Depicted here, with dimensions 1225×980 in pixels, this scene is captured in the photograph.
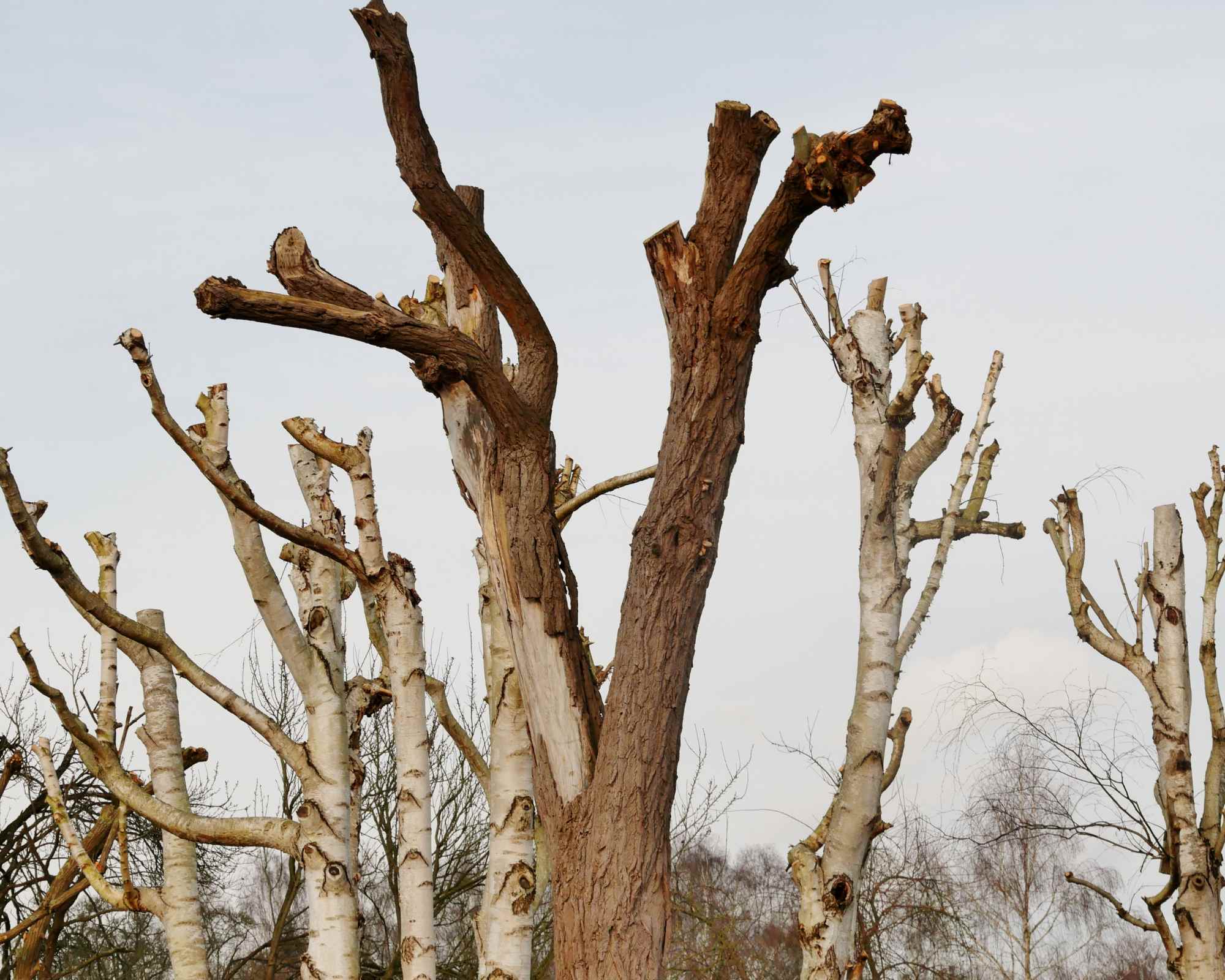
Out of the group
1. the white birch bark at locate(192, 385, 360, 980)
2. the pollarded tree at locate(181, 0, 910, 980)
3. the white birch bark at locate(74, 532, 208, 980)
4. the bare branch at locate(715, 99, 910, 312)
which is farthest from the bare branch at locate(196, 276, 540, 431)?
the white birch bark at locate(74, 532, 208, 980)

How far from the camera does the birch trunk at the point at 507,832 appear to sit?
5117 millimetres

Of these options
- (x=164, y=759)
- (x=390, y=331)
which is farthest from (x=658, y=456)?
(x=164, y=759)

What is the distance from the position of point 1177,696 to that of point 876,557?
316cm

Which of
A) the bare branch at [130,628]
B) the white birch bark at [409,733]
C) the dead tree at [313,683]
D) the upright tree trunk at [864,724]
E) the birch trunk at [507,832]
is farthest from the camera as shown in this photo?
the upright tree trunk at [864,724]

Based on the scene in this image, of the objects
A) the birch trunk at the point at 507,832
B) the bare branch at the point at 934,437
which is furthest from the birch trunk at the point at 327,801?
the bare branch at the point at 934,437

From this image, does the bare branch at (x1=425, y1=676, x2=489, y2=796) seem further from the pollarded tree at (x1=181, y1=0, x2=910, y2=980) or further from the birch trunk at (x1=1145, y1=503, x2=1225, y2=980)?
the birch trunk at (x1=1145, y1=503, x2=1225, y2=980)

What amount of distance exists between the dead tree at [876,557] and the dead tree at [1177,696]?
166cm

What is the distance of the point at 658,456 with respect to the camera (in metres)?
4.29

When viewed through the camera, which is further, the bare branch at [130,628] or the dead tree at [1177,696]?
the dead tree at [1177,696]

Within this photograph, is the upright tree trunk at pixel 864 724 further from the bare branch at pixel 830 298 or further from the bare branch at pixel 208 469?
the bare branch at pixel 208 469

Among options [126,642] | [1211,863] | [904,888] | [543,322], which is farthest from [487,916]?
[904,888]

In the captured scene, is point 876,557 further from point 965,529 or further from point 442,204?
point 442,204

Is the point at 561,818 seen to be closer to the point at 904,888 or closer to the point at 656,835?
the point at 656,835

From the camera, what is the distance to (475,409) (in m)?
4.43
